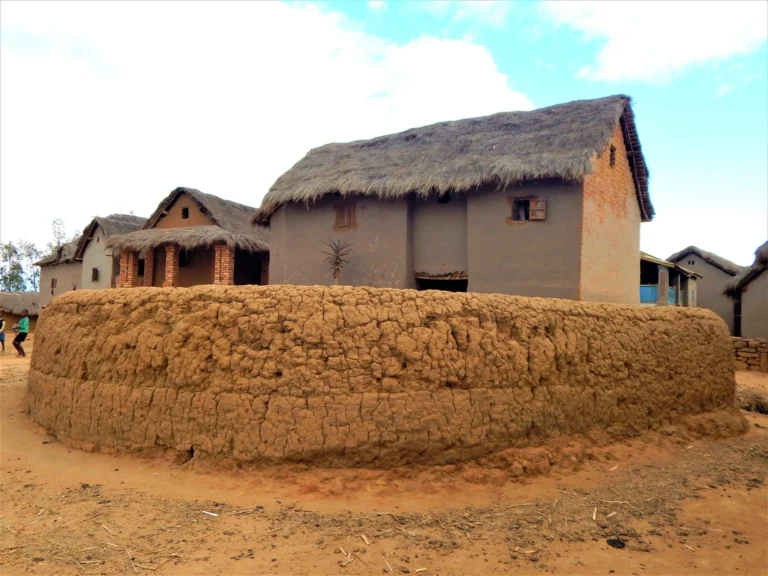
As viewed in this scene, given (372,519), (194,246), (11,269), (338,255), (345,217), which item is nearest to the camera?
(372,519)

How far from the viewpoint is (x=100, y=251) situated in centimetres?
2205

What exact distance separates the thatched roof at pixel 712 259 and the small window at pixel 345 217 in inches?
895

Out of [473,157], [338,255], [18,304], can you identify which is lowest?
[18,304]

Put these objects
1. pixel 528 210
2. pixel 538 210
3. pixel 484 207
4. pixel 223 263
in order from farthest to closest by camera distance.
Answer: pixel 223 263 < pixel 484 207 < pixel 528 210 < pixel 538 210

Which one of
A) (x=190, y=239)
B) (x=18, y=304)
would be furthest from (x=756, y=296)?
(x=18, y=304)

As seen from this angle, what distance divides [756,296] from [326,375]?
1746cm

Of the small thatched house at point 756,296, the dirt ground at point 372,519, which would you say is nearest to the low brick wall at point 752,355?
the small thatched house at point 756,296

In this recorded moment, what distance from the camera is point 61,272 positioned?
25719 millimetres

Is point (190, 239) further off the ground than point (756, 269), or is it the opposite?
point (190, 239)

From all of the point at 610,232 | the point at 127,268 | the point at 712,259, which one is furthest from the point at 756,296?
the point at 127,268

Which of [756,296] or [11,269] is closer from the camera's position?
[756,296]

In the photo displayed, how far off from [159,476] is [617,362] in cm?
471

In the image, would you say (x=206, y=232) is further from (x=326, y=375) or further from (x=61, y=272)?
(x=61, y=272)

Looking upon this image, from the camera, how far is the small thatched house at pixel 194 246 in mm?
14828
